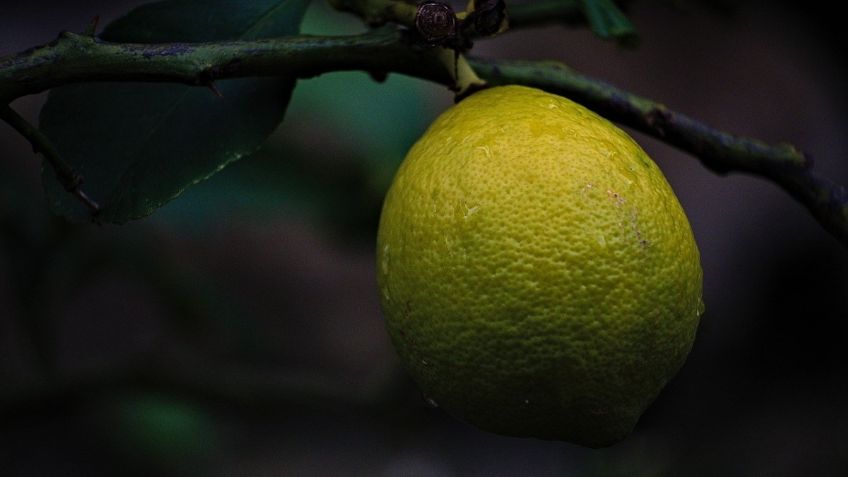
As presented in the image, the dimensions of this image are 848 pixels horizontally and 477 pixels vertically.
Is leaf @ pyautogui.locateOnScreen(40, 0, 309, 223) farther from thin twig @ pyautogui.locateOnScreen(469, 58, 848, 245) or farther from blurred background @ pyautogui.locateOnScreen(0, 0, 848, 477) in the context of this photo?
blurred background @ pyautogui.locateOnScreen(0, 0, 848, 477)

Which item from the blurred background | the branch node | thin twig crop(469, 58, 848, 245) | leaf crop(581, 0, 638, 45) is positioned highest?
the branch node

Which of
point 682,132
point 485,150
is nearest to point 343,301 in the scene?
point 682,132

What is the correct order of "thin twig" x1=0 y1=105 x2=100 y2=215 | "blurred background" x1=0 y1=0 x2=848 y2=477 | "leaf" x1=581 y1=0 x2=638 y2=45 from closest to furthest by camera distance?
"thin twig" x1=0 y1=105 x2=100 y2=215
"leaf" x1=581 y1=0 x2=638 y2=45
"blurred background" x1=0 y1=0 x2=848 y2=477

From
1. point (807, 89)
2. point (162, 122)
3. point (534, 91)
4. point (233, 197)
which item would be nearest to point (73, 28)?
point (233, 197)

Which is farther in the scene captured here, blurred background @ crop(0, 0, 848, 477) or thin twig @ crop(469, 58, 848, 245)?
blurred background @ crop(0, 0, 848, 477)

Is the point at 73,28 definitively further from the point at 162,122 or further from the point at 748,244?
the point at 748,244

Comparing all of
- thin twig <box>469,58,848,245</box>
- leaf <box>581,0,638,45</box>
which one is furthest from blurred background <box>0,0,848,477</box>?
leaf <box>581,0,638,45</box>
